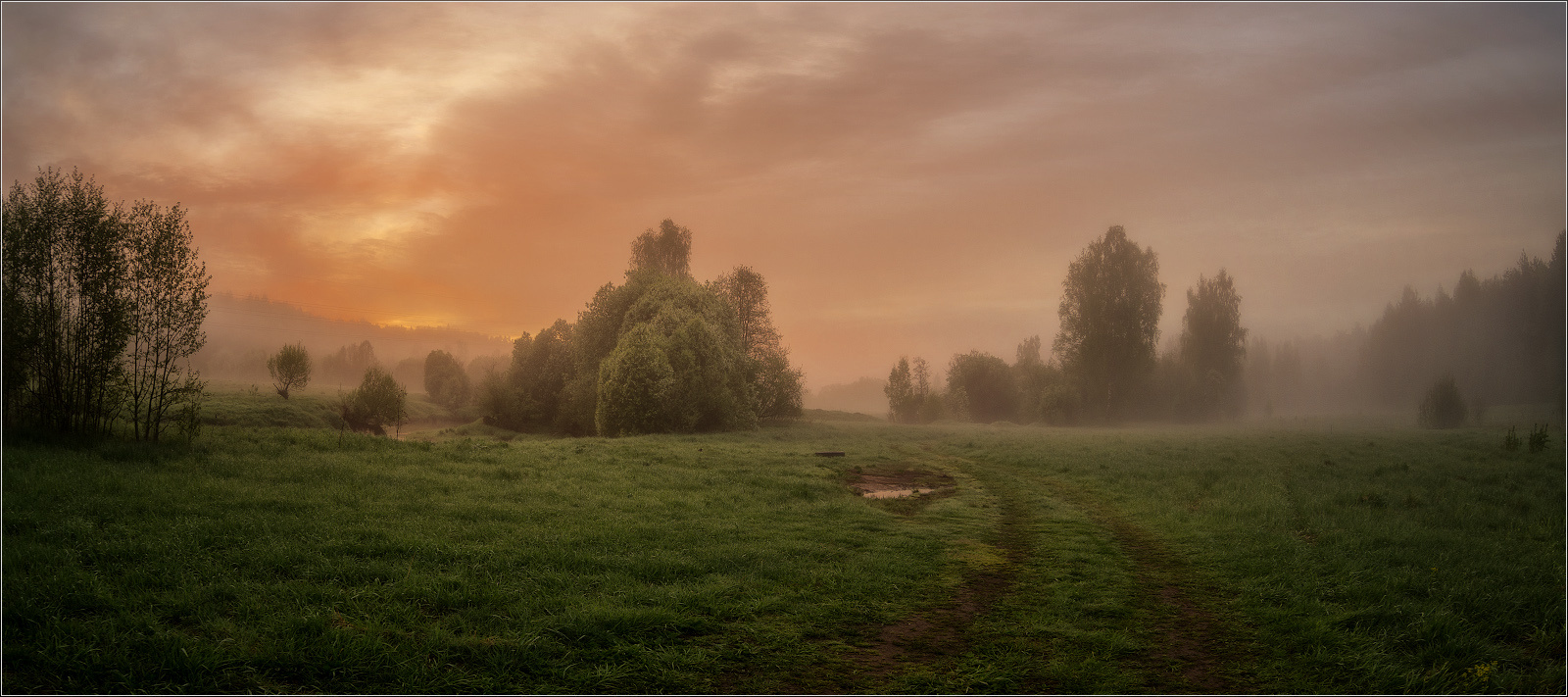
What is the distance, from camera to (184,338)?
18188mm

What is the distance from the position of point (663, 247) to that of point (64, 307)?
1961 inches

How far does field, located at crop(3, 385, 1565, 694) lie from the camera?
281 inches

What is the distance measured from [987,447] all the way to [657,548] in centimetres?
2943

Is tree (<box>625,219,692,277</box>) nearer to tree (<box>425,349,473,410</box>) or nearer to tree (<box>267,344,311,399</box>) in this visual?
tree (<box>267,344,311,399</box>)

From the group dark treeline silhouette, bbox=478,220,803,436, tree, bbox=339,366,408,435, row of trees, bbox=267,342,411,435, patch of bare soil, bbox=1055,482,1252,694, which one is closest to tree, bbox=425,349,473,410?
row of trees, bbox=267,342,411,435

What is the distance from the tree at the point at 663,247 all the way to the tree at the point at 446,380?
131 feet

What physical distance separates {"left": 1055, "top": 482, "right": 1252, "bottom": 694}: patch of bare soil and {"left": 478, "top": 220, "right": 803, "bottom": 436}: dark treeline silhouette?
1315 inches

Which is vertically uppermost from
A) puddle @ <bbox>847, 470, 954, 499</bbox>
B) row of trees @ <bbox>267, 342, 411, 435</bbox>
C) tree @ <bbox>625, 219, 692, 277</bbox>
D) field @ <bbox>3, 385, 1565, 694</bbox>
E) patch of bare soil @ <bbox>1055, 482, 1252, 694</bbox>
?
tree @ <bbox>625, 219, 692, 277</bbox>

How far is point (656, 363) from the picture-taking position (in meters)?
41.7

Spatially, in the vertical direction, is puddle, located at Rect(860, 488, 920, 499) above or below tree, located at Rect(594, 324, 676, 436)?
below

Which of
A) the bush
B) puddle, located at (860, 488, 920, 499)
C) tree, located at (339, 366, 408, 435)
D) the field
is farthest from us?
tree, located at (339, 366, 408, 435)

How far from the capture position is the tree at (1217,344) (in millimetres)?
79125

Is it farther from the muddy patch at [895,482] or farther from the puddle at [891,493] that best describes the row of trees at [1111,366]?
the puddle at [891,493]

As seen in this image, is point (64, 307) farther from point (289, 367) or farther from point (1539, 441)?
point (1539, 441)
